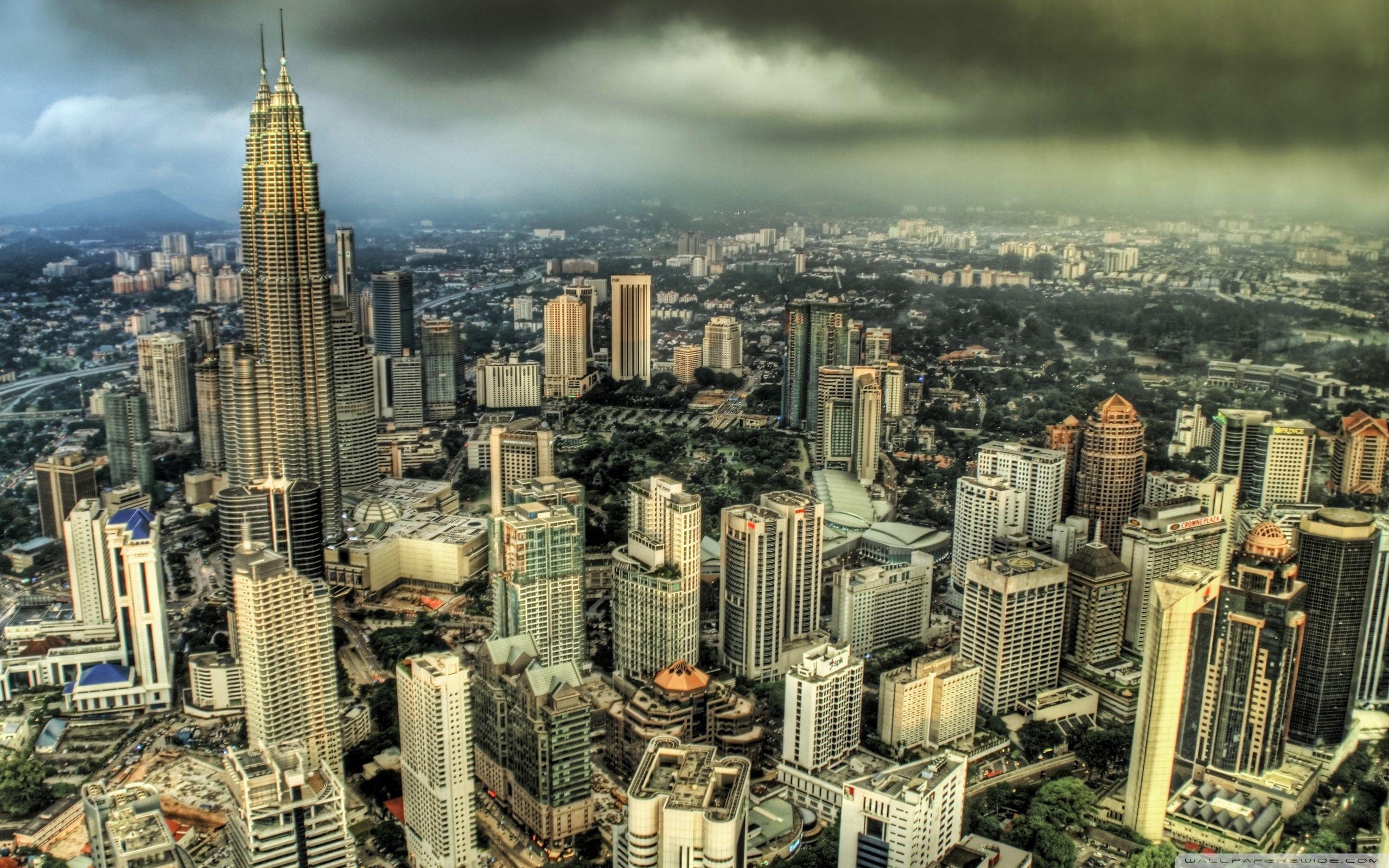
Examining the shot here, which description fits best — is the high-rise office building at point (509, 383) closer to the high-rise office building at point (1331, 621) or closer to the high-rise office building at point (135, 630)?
the high-rise office building at point (135, 630)

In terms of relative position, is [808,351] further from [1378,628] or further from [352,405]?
[1378,628]

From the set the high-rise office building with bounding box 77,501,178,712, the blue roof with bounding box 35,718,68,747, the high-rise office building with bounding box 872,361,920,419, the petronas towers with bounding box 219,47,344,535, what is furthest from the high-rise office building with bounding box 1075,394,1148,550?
the blue roof with bounding box 35,718,68,747

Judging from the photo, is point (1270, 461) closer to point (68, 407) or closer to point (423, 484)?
point (423, 484)

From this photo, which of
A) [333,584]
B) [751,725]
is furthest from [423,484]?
[751,725]

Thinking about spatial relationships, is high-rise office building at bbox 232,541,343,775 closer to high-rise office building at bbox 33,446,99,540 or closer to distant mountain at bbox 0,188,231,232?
high-rise office building at bbox 33,446,99,540

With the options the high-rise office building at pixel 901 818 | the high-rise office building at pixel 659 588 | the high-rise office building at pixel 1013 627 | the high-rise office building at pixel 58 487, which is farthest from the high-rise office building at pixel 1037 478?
the high-rise office building at pixel 58 487
